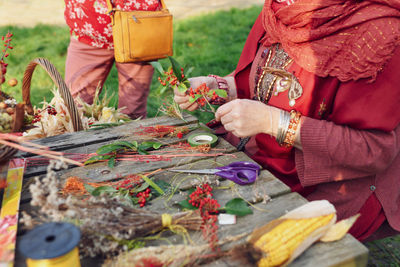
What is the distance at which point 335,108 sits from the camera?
4.97 feet

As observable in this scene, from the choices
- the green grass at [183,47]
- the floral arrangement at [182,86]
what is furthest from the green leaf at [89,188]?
the green grass at [183,47]

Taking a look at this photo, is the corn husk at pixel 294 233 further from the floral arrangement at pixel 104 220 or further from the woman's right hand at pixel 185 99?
the woman's right hand at pixel 185 99

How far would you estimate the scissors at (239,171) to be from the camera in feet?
4.68

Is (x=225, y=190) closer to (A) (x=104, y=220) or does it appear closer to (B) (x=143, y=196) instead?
(B) (x=143, y=196)

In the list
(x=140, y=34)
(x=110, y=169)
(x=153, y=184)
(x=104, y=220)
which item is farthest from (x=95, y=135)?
(x=140, y=34)

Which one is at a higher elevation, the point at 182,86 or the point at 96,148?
the point at 182,86

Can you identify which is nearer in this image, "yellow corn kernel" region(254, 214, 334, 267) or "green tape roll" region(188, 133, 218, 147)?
"yellow corn kernel" region(254, 214, 334, 267)

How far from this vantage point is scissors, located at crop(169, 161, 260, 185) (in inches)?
56.1

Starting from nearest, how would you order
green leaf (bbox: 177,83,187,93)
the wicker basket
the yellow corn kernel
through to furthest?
the yellow corn kernel, the wicker basket, green leaf (bbox: 177,83,187,93)

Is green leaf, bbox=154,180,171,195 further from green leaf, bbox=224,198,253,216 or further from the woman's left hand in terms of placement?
the woman's left hand

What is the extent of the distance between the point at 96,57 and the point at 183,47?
8.41 ft

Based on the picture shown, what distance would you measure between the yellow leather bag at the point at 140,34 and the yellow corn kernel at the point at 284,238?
1747 millimetres

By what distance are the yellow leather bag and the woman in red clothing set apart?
3.77 ft

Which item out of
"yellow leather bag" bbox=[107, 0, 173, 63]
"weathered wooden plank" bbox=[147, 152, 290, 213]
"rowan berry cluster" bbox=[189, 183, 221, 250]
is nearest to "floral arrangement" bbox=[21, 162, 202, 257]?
"rowan berry cluster" bbox=[189, 183, 221, 250]
